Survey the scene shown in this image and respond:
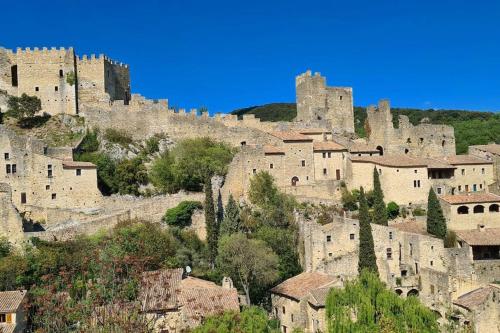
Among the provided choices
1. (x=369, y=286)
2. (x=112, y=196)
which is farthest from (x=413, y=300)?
(x=112, y=196)

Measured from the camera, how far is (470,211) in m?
48.1

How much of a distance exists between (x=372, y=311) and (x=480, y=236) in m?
21.9

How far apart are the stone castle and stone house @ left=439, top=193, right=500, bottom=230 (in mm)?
80

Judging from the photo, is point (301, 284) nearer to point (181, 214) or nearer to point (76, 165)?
point (181, 214)

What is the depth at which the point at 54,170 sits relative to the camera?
46781 mm

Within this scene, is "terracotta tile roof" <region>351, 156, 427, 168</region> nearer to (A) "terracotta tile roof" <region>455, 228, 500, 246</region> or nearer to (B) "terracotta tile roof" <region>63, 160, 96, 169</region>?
(A) "terracotta tile roof" <region>455, 228, 500, 246</region>

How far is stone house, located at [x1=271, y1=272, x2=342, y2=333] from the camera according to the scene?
3500 cm

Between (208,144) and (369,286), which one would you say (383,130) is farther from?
(369,286)

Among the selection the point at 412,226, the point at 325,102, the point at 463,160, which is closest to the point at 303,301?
the point at 412,226

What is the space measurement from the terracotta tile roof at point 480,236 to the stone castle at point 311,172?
0.28 ft

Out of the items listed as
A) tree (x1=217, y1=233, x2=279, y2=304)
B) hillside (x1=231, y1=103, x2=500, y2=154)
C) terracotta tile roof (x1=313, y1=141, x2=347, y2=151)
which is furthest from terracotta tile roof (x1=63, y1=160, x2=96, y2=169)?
hillside (x1=231, y1=103, x2=500, y2=154)

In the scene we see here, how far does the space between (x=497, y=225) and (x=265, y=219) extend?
58.8 ft

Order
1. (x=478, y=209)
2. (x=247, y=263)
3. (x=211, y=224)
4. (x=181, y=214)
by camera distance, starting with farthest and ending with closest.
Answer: (x=478, y=209) → (x=181, y=214) → (x=211, y=224) → (x=247, y=263)

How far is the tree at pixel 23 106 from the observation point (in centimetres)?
5741
